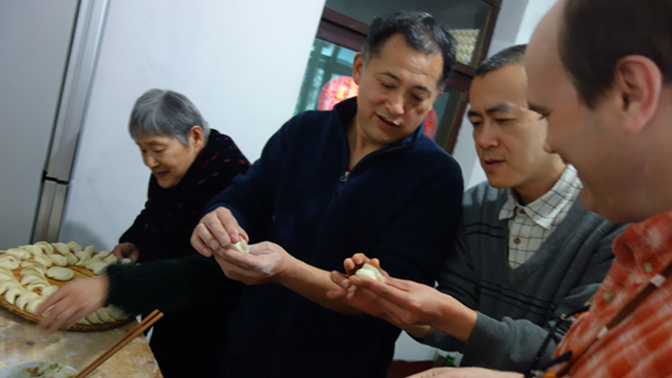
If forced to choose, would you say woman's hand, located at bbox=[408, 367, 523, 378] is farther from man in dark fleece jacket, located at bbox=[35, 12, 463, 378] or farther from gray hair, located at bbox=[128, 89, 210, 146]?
gray hair, located at bbox=[128, 89, 210, 146]

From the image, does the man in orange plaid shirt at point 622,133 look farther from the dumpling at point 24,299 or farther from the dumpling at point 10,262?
the dumpling at point 10,262

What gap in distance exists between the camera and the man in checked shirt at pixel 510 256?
902 mm

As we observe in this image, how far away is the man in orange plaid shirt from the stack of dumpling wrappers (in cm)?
126

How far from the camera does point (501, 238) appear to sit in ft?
3.57

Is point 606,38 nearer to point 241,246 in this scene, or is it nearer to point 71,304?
point 241,246

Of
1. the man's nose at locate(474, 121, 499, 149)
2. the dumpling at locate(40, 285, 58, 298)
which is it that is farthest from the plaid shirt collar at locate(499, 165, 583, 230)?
the dumpling at locate(40, 285, 58, 298)

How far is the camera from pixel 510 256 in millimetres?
1068

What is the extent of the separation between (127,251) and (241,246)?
0.96 metres

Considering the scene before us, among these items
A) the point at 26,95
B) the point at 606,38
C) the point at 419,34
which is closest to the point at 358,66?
the point at 419,34

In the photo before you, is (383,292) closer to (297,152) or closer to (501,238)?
(501,238)

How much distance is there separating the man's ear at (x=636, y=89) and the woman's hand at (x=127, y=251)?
6.13 ft

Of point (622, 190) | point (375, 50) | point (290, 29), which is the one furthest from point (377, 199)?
point (290, 29)

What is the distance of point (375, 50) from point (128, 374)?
1175mm

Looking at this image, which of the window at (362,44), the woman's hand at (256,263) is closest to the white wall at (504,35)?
the window at (362,44)
